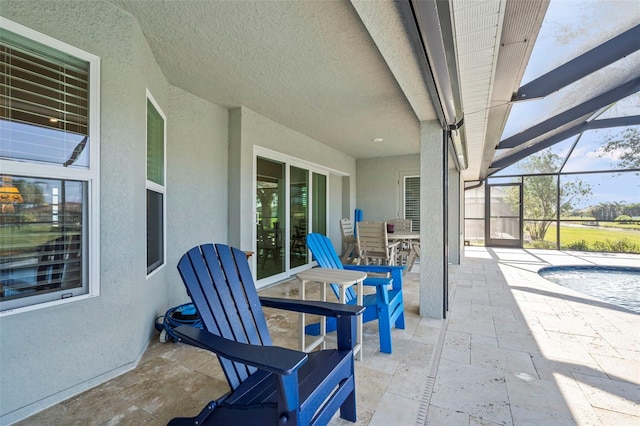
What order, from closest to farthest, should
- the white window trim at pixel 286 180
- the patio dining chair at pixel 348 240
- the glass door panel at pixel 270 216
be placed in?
the white window trim at pixel 286 180 → the glass door panel at pixel 270 216 → the patio dining chair at pixel 348 240

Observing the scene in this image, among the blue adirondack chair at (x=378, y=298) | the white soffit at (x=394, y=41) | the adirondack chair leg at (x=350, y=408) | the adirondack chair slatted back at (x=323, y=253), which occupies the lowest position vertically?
the adirondack chair leg at (x=350, y=408)

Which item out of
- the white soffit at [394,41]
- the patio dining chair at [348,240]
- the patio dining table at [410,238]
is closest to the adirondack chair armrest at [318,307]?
the white soffit at [394,41]

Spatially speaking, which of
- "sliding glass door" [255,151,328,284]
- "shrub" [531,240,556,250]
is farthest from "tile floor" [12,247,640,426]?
"shrub" [531,240,556,250]

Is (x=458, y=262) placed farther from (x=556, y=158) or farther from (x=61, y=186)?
(x=61, y=186)

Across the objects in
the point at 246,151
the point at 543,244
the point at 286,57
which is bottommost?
the point at 543,244

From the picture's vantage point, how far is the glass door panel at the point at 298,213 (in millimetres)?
5113

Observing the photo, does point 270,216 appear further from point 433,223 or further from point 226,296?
point 226,296

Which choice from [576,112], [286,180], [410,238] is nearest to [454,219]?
[410,238]

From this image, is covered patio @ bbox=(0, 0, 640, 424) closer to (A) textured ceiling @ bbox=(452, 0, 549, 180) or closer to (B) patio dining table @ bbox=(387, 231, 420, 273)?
(A) textured ceiling @ bbox=(452, 0, 549, 180)

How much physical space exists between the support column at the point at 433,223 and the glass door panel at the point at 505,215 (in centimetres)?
791

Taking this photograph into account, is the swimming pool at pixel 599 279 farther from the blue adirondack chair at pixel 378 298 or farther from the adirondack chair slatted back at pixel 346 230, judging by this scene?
the blue adirondack chair at pixel 378 298

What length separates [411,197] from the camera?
7.05m

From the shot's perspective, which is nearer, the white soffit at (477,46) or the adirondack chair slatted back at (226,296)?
the adirondack chair slatted back at (226,296)

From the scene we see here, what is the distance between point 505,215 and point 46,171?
1112cm
